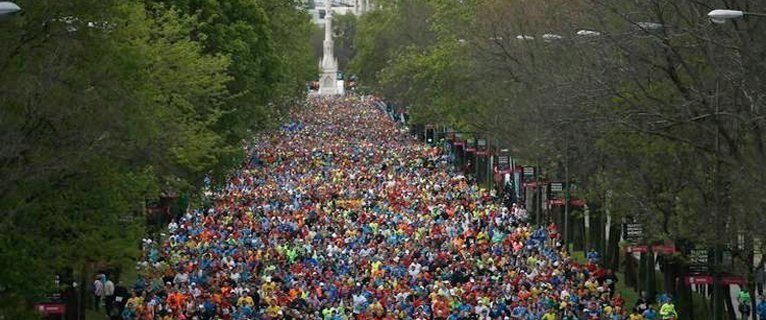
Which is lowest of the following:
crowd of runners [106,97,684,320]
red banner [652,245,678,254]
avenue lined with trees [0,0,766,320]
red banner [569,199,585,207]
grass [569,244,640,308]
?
grass [569,244,640,308]

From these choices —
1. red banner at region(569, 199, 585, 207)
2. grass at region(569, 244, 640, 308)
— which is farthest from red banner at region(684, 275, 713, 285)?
red banner at region(569, 199, 585, 207)

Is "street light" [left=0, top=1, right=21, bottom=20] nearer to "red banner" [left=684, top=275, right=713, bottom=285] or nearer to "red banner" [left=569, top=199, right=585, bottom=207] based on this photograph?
"red banner" [left=684, top=275, right=713, bottom=285]

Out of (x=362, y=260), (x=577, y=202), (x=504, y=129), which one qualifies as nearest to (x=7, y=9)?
(x=362, y=260)

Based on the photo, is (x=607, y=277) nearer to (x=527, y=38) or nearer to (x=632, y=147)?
(x=632, y=147)

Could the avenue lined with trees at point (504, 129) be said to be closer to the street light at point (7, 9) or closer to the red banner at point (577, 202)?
the red banner at point (577, 202)

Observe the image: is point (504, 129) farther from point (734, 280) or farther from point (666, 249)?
point (734, 280)

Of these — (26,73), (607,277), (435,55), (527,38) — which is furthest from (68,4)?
(435,55)

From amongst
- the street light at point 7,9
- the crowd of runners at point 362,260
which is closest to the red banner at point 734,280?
the crowd of runners at point 362,260

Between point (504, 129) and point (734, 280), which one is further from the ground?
point (504, 129)
